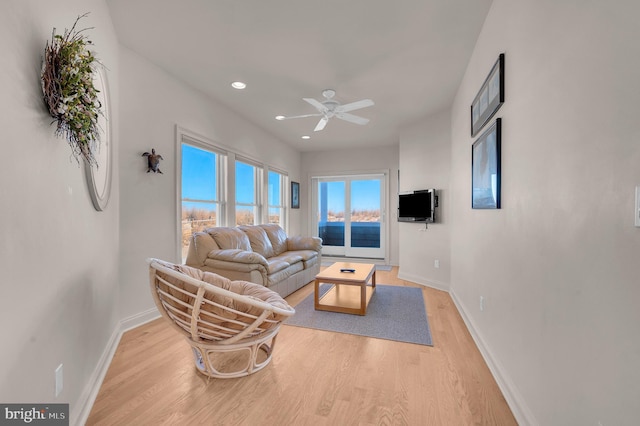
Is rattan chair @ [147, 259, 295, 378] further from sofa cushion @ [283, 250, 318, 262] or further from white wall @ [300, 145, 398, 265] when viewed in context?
white wall @ [300, 145, 398, 265]

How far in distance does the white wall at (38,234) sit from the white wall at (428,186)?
4.19 meters

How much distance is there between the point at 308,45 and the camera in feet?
8.71

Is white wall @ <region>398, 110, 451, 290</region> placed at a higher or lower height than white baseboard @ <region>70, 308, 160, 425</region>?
higher

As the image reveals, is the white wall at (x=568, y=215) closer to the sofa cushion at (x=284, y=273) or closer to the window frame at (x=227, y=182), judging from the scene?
the sofa cushion at (x=284, y=273)

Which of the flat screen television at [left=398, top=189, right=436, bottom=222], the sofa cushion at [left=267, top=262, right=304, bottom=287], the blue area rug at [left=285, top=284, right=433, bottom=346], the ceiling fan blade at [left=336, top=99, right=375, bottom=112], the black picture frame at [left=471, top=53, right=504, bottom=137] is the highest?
the ceiling fan blade at [left=336, top=99, right=375, bottom=112]

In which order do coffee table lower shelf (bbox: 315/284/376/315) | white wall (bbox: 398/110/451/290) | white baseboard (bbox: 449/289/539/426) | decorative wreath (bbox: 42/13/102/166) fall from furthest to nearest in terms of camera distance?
white wall (bbox: 398/110/451/290)
coffee table lower shelf (bbox: 315/284/376/315)
white baseboard (bbox: 449/289/539/426)
decorative wreath (bbox: 42/13/102/166)

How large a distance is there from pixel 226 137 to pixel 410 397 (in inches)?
152

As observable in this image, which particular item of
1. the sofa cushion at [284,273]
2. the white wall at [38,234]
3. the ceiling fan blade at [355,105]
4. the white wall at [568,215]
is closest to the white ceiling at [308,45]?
the ceiling fan blade at [355,105]

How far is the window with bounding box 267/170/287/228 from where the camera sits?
5.85 meters

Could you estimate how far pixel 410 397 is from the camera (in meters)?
1.79

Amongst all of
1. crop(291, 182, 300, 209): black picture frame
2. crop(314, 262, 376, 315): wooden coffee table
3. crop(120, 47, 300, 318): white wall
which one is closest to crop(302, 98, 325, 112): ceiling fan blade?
crop(120, 47, 300, 318): white wall

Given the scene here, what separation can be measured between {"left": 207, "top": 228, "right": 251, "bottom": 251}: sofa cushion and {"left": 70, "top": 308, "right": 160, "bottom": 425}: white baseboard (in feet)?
3.38

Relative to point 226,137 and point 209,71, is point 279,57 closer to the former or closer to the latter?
point 209,71

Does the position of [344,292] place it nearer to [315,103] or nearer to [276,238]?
[276,238]
